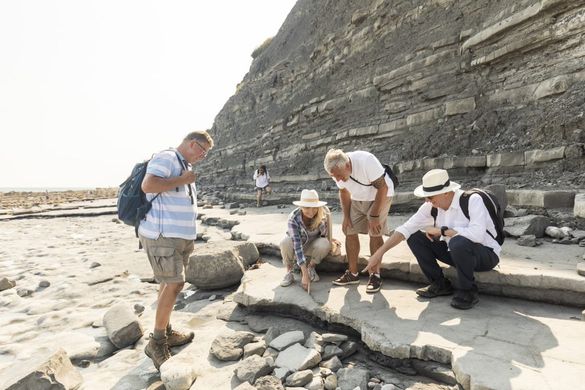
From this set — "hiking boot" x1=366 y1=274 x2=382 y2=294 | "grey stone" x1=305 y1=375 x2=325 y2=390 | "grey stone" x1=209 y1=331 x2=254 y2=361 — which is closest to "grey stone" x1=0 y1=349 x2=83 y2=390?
"grey stone" x1=209 y1=331 x2=254 y2=361

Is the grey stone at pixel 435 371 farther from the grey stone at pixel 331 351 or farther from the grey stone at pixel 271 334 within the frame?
the grey stone at pixel 271 334

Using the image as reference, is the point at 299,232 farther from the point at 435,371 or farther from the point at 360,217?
the point at 435,371

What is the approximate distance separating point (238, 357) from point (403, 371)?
4.14 feet

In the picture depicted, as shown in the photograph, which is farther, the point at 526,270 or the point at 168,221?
the point at 526,270

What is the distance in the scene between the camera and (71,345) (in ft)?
10.3

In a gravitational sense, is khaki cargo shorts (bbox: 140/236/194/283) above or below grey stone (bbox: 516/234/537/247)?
above

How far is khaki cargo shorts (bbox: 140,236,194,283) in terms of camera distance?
8.61 ft

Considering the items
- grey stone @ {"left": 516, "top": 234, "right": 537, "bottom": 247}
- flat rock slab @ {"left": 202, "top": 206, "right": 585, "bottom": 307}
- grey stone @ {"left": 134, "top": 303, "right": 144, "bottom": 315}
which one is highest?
grey stone @ {"left": 516, "top": 234, "right": 537, "bottom": 247}

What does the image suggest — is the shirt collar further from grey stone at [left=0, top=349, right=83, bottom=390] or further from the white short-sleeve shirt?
grey stone at [left=0, top=349, right=83, bottom=390]

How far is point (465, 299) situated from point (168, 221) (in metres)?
2.52

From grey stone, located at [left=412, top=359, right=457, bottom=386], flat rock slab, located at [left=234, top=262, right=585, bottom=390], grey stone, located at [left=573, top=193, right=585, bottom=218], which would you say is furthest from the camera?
grey stone, located at [left=573, top=193, right=585, bottom=218]

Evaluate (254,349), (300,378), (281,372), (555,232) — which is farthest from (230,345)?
(555,232)

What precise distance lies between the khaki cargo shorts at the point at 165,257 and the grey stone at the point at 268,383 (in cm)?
101

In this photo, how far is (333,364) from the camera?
2.45 meters
